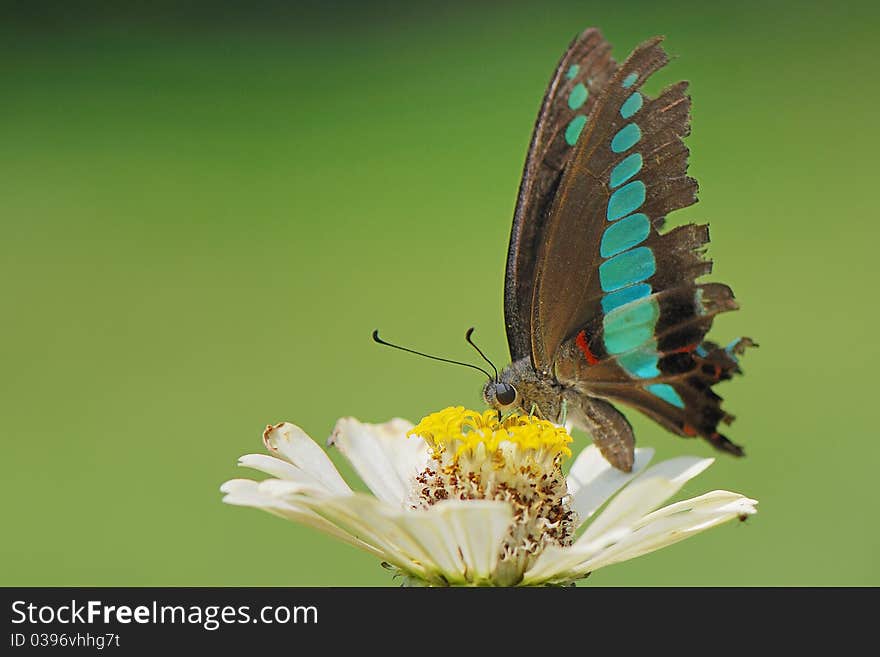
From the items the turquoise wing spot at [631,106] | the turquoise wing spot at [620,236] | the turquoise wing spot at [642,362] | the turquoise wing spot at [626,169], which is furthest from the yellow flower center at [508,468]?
the turquoise wing spot at [631,106]

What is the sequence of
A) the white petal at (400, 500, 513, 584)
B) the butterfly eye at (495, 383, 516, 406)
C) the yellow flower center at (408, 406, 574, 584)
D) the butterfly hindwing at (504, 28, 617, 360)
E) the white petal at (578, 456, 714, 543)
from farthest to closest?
the butterfly hindwing at (504, 28, 617, 360)
the butterfly eye at (495, 383, 516, 406)
the yellow flower center at (408, 406, 574, 584)
the white petal at (578, 456, 714, 543)
the white petal at (400, 500, 513, 584)

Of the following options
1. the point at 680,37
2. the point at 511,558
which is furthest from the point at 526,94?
the point at 511,558

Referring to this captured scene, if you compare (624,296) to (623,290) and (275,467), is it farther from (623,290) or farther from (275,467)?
(275,467)

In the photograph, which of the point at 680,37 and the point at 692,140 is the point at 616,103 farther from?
the point at 680,37

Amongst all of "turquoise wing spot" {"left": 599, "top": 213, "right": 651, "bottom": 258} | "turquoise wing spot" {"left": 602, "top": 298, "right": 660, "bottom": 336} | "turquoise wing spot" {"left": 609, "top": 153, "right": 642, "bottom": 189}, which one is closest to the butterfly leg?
"turquoise wing spot" {"left": 602, "top": 298, "right": 660, "bottom": 336}

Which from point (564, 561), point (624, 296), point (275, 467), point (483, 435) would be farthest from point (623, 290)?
point (275, 467)

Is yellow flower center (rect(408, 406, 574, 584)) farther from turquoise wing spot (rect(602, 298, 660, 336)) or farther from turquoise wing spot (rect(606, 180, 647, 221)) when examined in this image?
turquoise wing spot (rect(606, 180, 647, 221))
